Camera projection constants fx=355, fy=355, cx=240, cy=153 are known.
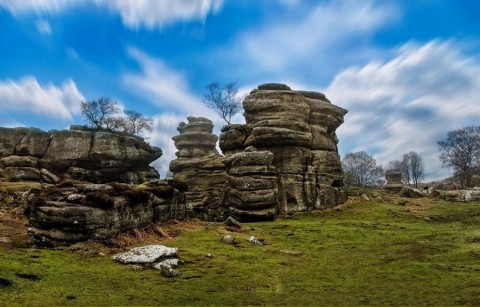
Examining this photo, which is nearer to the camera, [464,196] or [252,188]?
[252,188]

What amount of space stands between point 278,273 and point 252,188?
2162 centimetres

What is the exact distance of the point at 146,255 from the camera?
17812mm

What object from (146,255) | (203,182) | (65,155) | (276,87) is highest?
(276,87)

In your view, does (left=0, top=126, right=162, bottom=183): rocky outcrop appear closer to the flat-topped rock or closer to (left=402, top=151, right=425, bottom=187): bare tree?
the flat-topped rock

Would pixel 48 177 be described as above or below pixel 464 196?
above

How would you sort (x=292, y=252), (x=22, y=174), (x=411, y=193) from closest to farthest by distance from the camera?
(x=292, y=252), (x=22, y=174), (x=411, y=193)

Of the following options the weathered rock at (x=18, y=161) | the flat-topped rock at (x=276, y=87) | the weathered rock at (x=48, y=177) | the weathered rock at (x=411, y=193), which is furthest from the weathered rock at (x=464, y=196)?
the weathered rock at (x=18, y=161)

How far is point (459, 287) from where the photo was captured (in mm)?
14039

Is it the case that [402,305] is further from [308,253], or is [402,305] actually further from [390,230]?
[390,230]

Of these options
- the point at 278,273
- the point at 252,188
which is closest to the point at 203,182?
the point at 252,188

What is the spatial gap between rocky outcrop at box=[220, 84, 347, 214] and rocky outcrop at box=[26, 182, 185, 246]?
2163 centimetres

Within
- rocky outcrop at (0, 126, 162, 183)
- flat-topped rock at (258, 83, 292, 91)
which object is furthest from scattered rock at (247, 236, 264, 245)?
rocky outcrop at (0, 126, 162, 183)

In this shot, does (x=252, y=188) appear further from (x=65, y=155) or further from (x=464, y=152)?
(x=464, y=152)

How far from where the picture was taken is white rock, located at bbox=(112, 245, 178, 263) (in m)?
17.5
